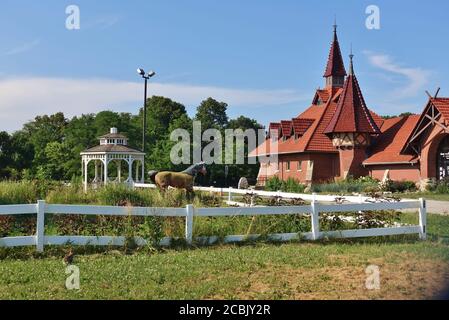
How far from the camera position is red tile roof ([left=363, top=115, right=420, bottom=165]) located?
123 ft

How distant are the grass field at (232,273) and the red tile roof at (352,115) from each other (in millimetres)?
29293

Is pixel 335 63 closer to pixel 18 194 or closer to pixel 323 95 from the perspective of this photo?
pixel 323 95

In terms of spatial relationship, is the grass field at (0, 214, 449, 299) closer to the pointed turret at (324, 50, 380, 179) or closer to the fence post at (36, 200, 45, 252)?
the fence post at (36, 200, 45, 252)

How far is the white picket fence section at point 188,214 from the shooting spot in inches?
408

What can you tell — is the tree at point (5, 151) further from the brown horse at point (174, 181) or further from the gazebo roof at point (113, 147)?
the brown horse at point (174, 181)

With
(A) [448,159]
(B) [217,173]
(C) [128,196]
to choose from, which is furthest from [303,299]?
(B) [217,173]

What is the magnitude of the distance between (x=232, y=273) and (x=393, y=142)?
33.8 metres

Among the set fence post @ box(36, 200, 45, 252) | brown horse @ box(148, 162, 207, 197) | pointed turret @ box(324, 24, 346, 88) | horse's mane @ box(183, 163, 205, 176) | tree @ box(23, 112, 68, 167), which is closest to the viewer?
fence post @ box(36, 200, 45, 252)

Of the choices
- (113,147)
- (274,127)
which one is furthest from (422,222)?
(274,127)

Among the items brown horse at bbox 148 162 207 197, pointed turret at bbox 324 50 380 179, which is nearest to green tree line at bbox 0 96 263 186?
pointed turret at bbox 324 50 380 179

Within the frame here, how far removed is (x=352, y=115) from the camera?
4056cm

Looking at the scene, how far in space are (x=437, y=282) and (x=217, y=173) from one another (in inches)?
1849

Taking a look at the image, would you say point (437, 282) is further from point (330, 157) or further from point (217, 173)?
point (217, 173)

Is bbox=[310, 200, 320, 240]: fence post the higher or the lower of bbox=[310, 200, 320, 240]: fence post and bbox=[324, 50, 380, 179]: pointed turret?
the lower
